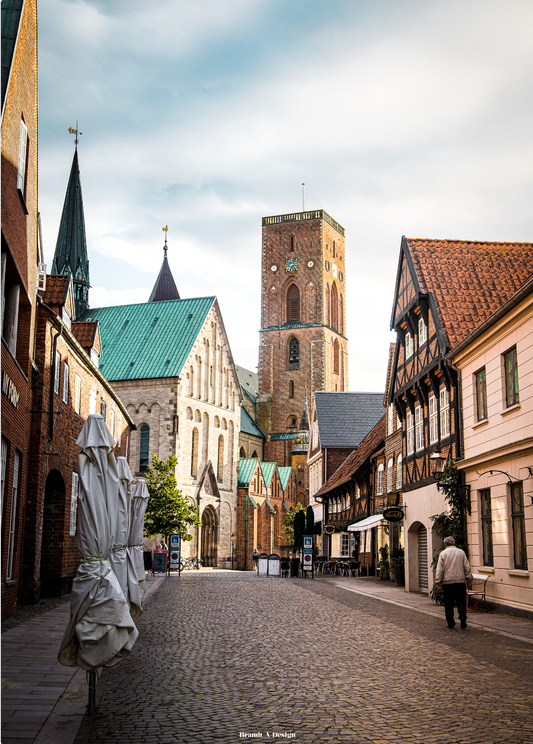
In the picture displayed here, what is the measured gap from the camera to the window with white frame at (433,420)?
20263mm

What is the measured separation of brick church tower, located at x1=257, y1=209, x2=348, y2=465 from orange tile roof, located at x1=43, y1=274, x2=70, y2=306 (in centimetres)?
6157

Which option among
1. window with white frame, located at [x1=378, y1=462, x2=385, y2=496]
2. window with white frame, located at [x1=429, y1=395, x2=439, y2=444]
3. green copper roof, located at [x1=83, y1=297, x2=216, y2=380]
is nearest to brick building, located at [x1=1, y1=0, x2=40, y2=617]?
window with white frame, located at [x1=429, y1=395, x2=439, y2=444]

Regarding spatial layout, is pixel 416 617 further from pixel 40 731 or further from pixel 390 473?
pixel 390 473

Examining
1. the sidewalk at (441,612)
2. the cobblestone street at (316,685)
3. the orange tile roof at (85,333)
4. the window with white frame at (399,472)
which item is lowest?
the sidewalk at (441,612)

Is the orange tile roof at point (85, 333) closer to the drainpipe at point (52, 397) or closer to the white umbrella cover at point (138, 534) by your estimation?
the drainpipe at point (52, 397)

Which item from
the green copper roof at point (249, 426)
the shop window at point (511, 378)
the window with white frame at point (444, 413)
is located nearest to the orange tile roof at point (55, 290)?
the window with white frame at point (444, 413)

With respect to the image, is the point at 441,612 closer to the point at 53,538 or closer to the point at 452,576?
the point at 452,576

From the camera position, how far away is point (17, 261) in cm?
1293

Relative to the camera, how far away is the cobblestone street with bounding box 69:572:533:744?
583cm

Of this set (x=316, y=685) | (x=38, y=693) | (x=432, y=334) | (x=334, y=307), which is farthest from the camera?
(x=334, y=307)

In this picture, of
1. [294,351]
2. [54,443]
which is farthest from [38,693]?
[294,351]

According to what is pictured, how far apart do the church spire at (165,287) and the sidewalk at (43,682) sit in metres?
61.7

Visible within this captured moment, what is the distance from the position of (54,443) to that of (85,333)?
7.09 metres

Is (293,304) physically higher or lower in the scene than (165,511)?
higher
